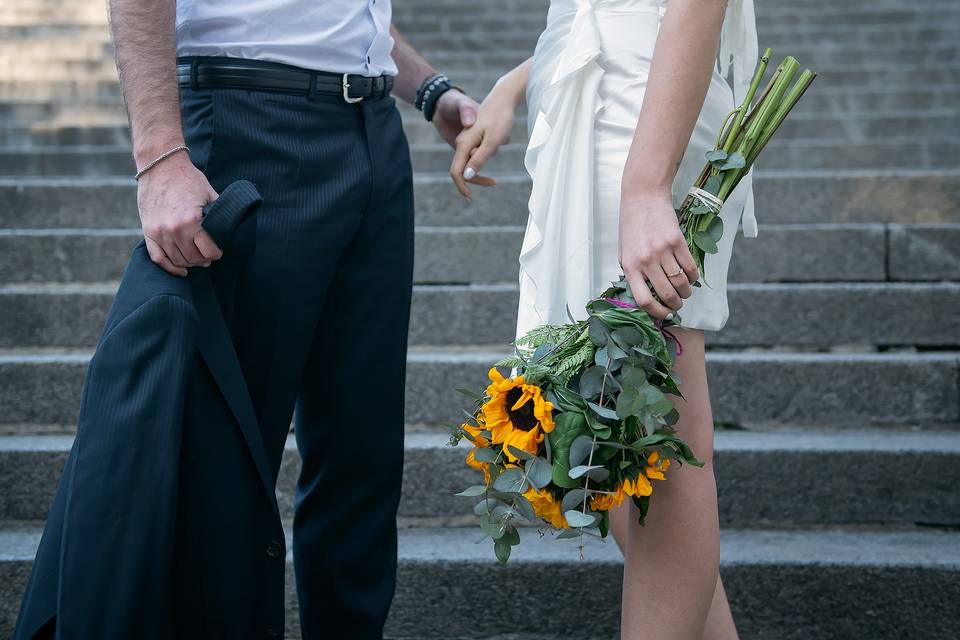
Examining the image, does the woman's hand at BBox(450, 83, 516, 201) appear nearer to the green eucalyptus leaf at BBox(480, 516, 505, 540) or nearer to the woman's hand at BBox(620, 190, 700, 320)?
the woman's hand at BBox(620, 190, 700, 320)

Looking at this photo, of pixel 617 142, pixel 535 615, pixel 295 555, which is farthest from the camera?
pixel 535 615

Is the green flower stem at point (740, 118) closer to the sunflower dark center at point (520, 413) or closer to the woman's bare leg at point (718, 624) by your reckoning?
the sunflower dark center at point (520, 413)

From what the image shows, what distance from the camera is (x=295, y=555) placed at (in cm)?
191

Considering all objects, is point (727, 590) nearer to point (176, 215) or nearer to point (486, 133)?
point (486, 133)

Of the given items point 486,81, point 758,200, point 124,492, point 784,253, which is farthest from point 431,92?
point 486,81

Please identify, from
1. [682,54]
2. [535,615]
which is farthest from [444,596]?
[682,54]

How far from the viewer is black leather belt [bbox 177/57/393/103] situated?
151 centimetres

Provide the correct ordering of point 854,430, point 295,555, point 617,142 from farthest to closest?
point 854,430, point 295,555, point 617,142

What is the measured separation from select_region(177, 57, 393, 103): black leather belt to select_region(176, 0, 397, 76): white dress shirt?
0.5 inches

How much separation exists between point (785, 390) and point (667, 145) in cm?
170

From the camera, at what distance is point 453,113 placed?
198 centimetres

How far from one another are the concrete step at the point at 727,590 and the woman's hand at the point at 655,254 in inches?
44.5

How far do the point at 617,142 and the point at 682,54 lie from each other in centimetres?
18

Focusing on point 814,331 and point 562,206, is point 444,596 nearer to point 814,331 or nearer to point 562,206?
point 562,206
